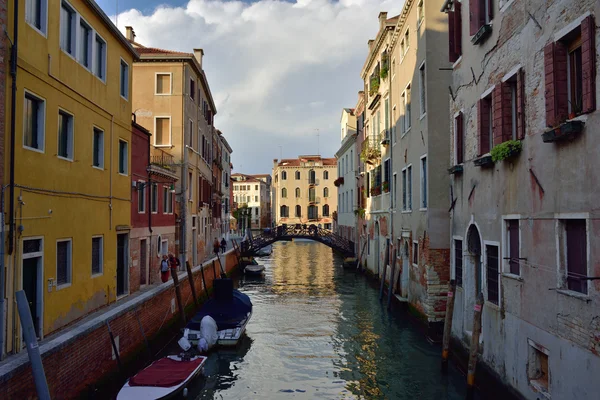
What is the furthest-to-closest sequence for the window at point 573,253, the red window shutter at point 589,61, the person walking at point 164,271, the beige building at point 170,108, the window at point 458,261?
the beige building at point 170,108 < the person walking at point 164,271 < the window at point 458,261 < the window at point 573,253 < the red window shutter at point 589,61

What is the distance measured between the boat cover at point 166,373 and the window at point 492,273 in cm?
528

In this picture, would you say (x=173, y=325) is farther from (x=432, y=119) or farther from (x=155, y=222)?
(x=432, y=119)

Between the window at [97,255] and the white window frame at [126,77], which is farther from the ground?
the white window frame at [126,77]

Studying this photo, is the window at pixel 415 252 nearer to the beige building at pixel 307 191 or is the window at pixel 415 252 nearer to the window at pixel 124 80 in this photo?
the window at pixel 124 80

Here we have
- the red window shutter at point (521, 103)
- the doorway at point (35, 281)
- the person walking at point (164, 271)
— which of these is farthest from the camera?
the person walking at point (164, 271)

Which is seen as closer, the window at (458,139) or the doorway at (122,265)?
the window at (458,139)

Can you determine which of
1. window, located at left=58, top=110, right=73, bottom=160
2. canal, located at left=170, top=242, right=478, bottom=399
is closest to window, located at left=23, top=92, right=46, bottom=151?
window, located at left=58, top=110, right=73, bottom=160

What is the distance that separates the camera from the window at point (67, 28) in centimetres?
890

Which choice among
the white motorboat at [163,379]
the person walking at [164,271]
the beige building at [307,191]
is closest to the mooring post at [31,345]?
the white motorboat at [163,379]

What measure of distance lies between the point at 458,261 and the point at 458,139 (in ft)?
8.13

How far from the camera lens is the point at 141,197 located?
47.5ft

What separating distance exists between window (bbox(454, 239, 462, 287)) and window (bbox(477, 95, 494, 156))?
7.49 ft

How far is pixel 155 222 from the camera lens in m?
16.0

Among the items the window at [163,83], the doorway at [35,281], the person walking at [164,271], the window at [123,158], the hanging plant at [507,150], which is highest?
the window at [163,83]
